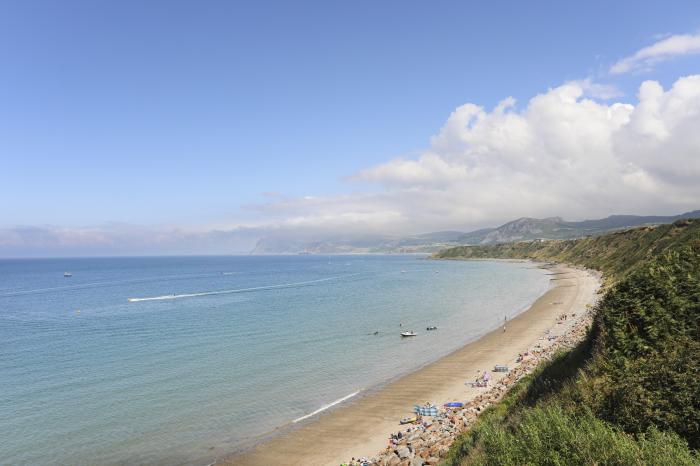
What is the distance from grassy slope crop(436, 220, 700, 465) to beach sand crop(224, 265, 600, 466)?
23.7 feet

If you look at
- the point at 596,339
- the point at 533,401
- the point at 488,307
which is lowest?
the point at 488,307

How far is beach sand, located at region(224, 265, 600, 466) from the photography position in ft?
75.7

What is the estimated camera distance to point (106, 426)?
2792cm

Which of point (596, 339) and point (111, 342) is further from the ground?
point (596, 339)

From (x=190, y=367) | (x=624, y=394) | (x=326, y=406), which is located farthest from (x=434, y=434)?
(x=190, y=367)

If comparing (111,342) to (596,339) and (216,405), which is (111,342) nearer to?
(216,405)

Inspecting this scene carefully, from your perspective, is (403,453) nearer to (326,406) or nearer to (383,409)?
(383,409)

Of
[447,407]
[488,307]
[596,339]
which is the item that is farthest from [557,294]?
[596,339]

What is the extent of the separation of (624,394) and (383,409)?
60.5 ft

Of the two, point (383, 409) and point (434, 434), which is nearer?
point (434, 434)

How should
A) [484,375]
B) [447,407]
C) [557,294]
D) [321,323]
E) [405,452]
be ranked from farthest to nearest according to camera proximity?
[557,294], [321,323], [484,375], [447,407], [405,452]

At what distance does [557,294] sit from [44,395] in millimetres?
84315

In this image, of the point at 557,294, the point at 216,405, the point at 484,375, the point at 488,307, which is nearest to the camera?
the point at 216,405

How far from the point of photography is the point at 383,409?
2894 centimetres
